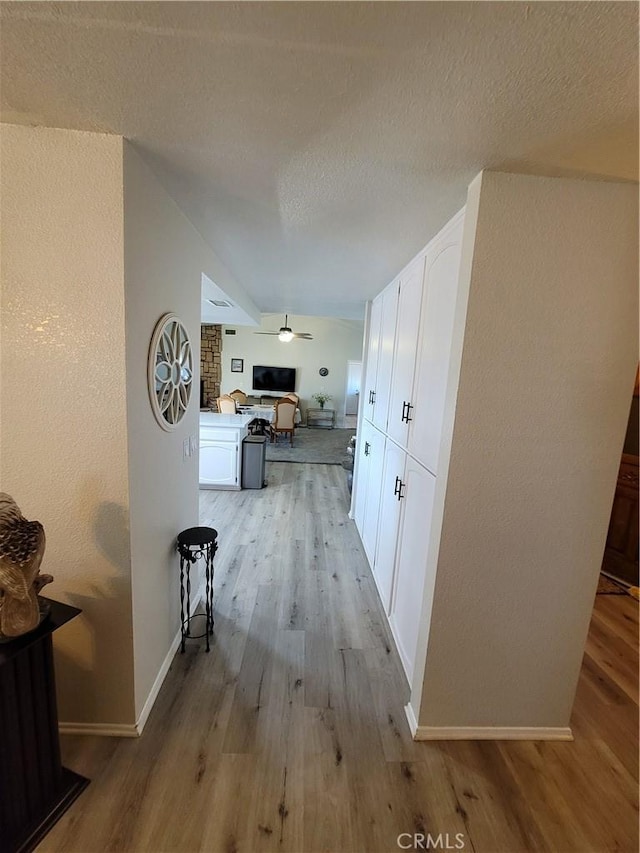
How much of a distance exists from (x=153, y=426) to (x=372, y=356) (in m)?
2.32

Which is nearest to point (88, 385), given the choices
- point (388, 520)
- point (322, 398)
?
point (388, 520)

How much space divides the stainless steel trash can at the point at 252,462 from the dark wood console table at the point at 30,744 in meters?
3.45

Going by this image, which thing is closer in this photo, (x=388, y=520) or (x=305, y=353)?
(x=388, y=520)

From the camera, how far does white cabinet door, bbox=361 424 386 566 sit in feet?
9.17

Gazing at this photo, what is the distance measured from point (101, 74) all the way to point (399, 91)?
30.5 inches

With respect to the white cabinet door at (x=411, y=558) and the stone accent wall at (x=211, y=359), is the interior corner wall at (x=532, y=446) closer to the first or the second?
the white cabinet door at (x=411, y=558)

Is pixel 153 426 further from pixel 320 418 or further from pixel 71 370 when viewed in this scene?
pixel 320 418

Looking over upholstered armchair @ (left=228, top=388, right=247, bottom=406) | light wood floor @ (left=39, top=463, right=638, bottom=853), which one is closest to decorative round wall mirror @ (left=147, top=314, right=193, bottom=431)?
light wood floor @ (left=39, top=463, right=638, bottom=853)

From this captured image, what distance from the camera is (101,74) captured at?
0.90 m

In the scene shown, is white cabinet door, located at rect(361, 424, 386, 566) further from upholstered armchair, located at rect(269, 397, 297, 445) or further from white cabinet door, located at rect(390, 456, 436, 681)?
upholstered armchair, located at rect(269, 397, 297, 445)

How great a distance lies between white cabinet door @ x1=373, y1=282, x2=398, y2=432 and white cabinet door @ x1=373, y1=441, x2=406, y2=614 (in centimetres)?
38

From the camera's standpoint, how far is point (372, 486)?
3.05m

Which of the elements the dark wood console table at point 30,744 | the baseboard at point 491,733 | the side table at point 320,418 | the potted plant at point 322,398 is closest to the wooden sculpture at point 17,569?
the dark wood console table at point 30,744

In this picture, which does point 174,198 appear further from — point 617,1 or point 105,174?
point 617,1
